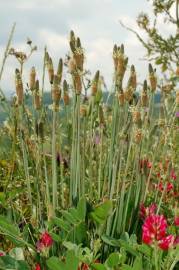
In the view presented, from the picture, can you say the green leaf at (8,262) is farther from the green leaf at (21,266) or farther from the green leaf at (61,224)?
the green leaf at (61,224)

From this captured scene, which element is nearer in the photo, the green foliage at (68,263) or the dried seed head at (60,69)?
the green foliage at (68,263)

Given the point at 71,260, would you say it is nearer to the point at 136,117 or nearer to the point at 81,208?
the point at 81,208

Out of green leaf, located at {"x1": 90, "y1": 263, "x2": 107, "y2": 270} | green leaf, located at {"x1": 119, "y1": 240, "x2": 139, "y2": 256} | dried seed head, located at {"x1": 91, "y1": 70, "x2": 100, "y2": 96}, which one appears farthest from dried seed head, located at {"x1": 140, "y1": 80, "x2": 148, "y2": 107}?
green leaf, located at {"x1": 90, "y1": 263, "x2": 107, "y2": 270}

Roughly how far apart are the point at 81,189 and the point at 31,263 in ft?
1.04

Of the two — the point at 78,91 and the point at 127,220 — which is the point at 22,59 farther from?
the point at 127,220

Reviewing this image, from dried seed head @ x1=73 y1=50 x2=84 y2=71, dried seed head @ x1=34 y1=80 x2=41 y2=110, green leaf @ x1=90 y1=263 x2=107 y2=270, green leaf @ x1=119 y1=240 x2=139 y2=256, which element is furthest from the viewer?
dried seed head @ x1=34 y1=80 x2=41 y2=110

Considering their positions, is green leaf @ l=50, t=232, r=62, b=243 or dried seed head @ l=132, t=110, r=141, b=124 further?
dried seed head @ l=132, t=110, r=141, b=124

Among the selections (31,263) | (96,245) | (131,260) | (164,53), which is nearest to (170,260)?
(96,245)

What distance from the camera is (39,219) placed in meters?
1.74

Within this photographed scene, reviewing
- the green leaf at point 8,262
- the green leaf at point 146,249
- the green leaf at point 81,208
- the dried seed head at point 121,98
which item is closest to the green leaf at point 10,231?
the green leaf at point 8,262

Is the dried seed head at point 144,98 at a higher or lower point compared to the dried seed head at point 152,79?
lower

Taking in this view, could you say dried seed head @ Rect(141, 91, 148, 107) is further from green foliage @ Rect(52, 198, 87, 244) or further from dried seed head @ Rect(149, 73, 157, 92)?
green foliage @ Rect(52, 198, 87, 244)

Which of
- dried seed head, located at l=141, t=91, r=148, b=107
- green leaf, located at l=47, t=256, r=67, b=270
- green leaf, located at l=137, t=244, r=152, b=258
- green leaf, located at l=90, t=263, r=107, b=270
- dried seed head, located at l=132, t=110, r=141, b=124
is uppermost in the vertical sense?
dried seed head, located at l=141, t=91, r=148, b=107

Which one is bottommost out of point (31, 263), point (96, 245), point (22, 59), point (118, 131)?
point (31, 263)
